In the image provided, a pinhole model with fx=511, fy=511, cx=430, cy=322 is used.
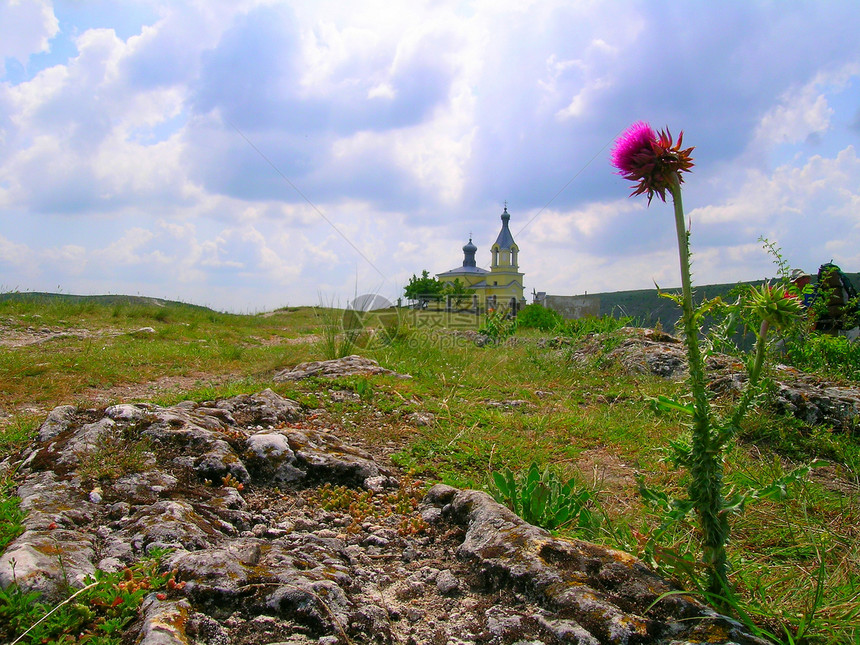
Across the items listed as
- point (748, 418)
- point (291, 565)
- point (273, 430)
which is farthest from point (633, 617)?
point (748, 418)

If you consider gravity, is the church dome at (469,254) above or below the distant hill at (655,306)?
above

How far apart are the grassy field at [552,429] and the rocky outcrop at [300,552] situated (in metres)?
0.29

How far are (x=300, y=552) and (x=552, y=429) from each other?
2832 mm

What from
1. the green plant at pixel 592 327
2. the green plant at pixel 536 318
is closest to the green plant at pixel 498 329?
the green plant at pixel 592 327

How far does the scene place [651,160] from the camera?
1.59 meters

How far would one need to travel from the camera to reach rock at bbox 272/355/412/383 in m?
5.49

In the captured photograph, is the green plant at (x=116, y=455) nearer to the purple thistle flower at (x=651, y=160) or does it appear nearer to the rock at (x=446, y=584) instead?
the rock at (x=446, y=584)

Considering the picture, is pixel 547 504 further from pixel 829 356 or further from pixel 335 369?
pixel 829 356

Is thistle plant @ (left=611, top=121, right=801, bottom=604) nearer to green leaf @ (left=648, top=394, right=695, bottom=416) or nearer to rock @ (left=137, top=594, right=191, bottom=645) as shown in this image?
green leaf @ (left=648, top=394, right=695, bottom=416)

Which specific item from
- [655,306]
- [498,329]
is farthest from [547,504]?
[655,306]

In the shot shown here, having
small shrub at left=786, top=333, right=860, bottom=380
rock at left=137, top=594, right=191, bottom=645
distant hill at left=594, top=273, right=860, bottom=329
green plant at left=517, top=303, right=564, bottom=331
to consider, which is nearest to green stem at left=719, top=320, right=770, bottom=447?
rock at left=137, top=594, right=191, bottom=645

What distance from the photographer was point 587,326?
8.73m

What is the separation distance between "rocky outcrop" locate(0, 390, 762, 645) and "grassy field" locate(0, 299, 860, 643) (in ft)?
0.95

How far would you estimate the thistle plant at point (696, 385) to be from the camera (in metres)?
1.52
